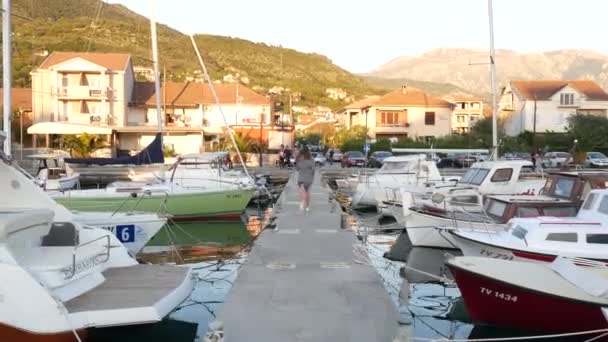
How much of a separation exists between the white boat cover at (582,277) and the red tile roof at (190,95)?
187 feet

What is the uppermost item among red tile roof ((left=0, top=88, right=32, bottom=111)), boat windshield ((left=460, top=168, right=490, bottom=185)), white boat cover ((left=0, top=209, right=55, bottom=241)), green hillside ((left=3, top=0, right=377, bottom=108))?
green hillside ((left=3, top=0, right=377, bottom=108))

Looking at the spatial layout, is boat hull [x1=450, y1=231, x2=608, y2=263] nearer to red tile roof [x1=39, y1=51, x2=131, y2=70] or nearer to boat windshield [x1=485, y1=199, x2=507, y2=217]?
boat windshield [x1=485, y1=199, x2=507, y2=217]

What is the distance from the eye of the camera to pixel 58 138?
55.8m

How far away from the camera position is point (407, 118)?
78.6 m

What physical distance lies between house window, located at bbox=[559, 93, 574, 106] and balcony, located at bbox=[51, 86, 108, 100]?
4877 cm

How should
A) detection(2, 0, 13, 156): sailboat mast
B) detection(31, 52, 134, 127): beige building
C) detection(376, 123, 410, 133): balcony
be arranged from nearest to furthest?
detection(2, 0, 13, 156): sailboat mast < detection(31, 52, 134, 127): beige building < detection(376, 123, 410, 133): balcony

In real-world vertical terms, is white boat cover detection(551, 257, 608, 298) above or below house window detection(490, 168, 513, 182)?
below

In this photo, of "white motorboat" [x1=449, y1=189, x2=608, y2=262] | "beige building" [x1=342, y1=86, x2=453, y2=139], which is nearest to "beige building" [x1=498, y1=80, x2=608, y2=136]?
"beige building" [x1=342, y1=86, x2=453, y2=139]

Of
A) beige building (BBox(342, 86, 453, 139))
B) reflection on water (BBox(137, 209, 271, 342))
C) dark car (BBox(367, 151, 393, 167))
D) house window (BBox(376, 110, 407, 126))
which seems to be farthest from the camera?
house window (BBox(376, 110, 407, 126))

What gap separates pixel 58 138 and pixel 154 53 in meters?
29.5

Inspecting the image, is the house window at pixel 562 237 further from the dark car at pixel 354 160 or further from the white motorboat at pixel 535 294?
the dark car at pixel 354 160

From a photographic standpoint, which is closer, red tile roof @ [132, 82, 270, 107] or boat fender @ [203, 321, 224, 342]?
boat fender @ [203, 321, 224, 342]

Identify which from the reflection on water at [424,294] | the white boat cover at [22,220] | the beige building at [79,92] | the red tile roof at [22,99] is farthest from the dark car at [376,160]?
the white boat cover at [22,220]

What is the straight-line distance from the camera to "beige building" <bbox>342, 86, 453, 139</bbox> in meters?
78.1
